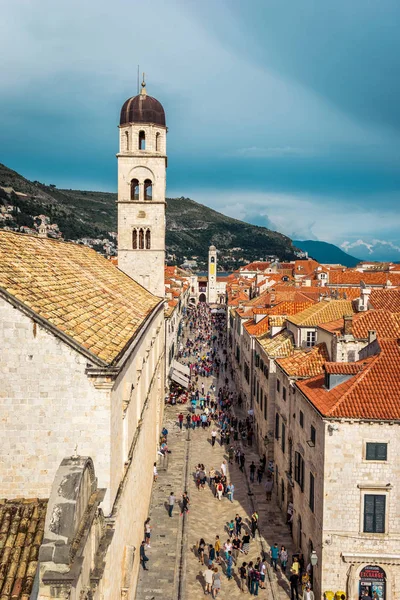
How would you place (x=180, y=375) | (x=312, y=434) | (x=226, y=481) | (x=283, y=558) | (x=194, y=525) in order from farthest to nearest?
(x=180, y=375), (x=226, y=481), (x=194, y=525), (x=283, y=558), (x=312, y=434)

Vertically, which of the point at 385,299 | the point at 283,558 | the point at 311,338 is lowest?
the point at 283,558

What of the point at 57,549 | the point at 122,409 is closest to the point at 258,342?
the point at 122,409

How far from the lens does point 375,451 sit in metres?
18.8

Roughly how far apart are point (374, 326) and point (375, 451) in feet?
34.3

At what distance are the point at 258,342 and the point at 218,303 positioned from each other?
115m

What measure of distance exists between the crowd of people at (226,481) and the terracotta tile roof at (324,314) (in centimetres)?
854

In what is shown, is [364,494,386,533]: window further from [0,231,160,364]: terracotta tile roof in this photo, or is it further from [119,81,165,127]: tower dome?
[119,81,165,127]: tower dome

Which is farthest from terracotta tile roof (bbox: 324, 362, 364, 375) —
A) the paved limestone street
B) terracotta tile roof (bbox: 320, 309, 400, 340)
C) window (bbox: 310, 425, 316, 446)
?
the paved limestone street

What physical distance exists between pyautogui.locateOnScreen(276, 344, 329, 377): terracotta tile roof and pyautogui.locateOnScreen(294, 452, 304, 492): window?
406 cm

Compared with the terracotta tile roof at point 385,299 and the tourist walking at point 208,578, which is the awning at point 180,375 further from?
the tourist walking at point 208,578

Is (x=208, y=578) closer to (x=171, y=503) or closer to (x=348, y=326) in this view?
(x=171, y=503)

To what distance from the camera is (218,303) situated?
151375 mm

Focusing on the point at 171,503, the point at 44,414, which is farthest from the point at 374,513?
the point at 44,414

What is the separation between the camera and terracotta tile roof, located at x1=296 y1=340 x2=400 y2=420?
18891 millimetres
